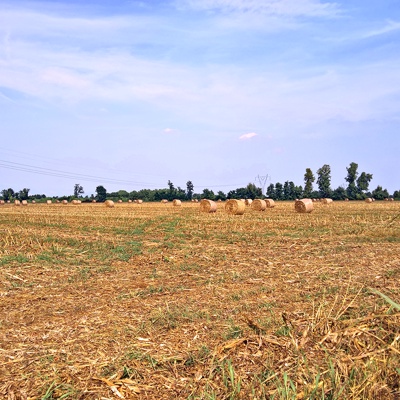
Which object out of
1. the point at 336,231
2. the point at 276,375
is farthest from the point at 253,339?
the point at 336,231

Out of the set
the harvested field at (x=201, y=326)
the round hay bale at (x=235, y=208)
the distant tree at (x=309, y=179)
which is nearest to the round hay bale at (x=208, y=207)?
the round hay bale at (x=235, y=208)

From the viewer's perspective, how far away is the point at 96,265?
1220 centimetres

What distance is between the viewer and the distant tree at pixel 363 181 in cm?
12962

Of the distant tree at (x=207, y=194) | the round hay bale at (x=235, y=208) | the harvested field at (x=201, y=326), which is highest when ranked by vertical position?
the distant tree at (x=207, y=194)

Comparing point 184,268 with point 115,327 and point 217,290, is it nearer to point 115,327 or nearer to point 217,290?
point 217,290

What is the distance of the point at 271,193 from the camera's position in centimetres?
11769

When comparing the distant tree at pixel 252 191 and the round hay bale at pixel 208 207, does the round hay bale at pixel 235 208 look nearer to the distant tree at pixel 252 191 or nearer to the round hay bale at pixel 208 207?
the round hay bale at pixel 208 207

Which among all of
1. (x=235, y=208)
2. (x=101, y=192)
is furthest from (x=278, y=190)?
(x=235, y=208)

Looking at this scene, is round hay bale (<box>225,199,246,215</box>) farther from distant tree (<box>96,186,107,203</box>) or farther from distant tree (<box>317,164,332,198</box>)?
distant tree (<box>317,164,332,198</box>)

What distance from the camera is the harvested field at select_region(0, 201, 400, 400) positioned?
4453 millimetres

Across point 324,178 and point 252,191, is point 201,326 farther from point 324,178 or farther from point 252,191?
point 324,178

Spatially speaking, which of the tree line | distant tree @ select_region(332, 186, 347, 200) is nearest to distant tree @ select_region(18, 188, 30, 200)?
the tree line

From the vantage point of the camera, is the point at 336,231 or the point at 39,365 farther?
the point at 336,231

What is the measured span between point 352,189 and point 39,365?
133m
